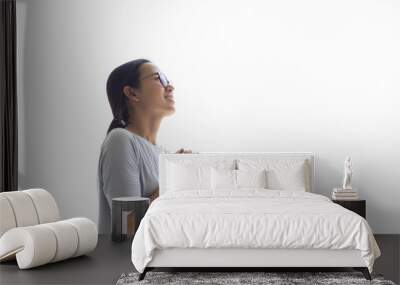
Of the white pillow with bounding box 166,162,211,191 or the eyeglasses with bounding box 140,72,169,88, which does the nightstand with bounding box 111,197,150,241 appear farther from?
the eyeglasses with bounding box 140,72,169,88

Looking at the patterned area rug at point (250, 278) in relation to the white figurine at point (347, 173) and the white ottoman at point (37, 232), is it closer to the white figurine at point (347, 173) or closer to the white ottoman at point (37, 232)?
the white ottoman at point (37, 232)

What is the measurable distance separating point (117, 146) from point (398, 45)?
3.45m

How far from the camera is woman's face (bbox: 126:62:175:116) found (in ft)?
24.2

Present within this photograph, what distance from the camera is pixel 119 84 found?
7402 mm

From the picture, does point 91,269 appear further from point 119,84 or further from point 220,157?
point 119,84

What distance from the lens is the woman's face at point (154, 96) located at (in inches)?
291

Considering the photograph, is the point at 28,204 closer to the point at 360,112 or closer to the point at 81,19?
the point at 81,19

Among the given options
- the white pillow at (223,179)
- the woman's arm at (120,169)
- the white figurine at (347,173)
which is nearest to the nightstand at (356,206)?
the white figurine at (347,173)

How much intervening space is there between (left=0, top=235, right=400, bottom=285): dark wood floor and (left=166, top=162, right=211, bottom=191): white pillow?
0.88 metres

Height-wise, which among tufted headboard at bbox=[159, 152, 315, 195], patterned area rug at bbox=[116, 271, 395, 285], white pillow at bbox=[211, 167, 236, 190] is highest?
tufted headboard at bbox=[159, 152, 315, 195]

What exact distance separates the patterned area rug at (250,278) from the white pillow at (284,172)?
1702mm

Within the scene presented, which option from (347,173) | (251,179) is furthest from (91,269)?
(347,173)

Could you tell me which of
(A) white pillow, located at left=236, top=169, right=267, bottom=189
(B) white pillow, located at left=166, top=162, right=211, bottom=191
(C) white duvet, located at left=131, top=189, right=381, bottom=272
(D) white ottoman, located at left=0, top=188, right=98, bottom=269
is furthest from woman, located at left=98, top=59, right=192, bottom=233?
(C) white duvet, located at left=131, top=189, right=381, bottom=272

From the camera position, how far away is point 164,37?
736 centimetres
